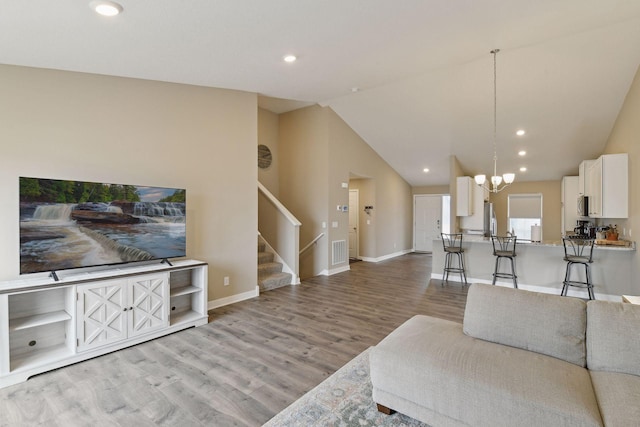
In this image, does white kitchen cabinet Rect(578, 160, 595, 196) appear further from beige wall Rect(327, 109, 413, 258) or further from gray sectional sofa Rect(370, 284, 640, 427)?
gray sectional sofa Rect(370, 284, 640, 427)

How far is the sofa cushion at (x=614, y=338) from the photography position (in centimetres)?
174

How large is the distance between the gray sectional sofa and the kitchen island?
3771 mm

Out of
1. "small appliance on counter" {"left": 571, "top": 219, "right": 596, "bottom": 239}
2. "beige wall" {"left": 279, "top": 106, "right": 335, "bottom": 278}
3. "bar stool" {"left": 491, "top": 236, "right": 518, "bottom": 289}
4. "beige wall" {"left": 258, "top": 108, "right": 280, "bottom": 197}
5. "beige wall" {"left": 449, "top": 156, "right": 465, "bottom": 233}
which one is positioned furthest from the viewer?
"beige wall" {"left": 449, "top": 156, "right": 465, "bottom": 233}

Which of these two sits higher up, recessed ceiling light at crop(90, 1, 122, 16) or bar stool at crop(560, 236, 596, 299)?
recessed ceiling light at crop(90, 1, 122, 16)

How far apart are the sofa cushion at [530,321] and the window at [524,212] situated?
26.1 ft

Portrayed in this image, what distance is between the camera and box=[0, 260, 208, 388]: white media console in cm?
256

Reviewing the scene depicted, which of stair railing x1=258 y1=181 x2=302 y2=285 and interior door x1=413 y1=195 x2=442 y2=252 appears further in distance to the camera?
interior door x1=413 y1=195 x2=442 y2=252

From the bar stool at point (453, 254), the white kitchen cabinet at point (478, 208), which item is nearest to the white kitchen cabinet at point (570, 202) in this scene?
the white kitchen cabinet at point (478, 208)

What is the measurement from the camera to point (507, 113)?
18.6 feet

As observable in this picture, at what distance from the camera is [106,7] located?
6.79 feet

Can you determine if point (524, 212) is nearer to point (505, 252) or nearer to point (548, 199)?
point (548, 199)

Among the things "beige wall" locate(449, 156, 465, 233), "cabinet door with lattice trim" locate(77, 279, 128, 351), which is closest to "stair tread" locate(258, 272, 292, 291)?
"cabinet door with lattice trim" locate(77, 279, 128, 351)

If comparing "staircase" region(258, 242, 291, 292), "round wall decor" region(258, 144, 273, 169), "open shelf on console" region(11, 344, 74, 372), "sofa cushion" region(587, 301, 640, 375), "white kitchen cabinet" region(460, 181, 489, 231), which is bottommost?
"open shelf on console" region(11, 344, 74, 372)

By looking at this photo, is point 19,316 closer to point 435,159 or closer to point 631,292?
point 631,292
